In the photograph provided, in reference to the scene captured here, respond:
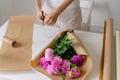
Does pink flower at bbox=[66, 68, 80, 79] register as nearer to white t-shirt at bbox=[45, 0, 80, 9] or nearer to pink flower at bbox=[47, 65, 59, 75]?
pink flower at bbox=[47, 65, 59, 75]

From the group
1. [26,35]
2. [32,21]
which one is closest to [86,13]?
[32,21]

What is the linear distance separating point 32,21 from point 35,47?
255mm

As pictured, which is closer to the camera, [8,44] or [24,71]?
[24,71]

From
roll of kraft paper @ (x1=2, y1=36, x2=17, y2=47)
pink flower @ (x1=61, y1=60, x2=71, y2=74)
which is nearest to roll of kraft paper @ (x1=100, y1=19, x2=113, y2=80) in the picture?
pink flower @ (x1=61, y1=60, x2=71, y2=74)

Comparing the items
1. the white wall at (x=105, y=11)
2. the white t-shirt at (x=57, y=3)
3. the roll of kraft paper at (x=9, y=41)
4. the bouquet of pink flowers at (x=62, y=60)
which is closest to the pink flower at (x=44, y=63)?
the bouquet of pink flowers at (x=62, y=60)

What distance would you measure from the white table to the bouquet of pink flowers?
0.18 ft

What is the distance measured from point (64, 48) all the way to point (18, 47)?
10.0 inches

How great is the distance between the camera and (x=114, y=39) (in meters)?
1.14

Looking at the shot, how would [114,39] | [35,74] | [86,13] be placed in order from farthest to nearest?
[86,13]
[114,39]
[35,74]

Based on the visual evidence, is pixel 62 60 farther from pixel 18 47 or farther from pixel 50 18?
pixel 50 18

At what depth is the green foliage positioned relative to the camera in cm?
94

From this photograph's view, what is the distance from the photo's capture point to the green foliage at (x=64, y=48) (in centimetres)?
94

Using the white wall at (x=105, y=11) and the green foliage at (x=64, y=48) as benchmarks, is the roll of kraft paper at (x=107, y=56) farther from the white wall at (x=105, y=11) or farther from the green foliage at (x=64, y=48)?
the white wall at (x=105, y=11)

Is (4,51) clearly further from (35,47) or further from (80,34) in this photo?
(80,34)
